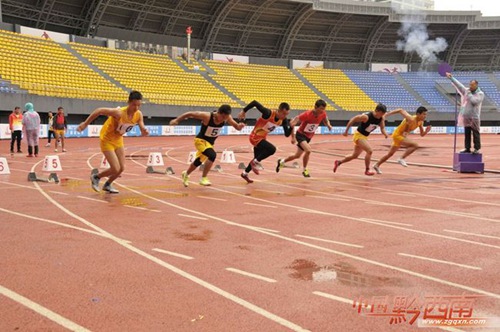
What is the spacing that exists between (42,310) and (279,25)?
2258 inches

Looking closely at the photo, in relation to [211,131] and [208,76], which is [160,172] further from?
[208,76]

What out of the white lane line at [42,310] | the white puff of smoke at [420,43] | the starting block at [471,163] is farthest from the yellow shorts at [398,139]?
the white puff of smoke at [420,43]

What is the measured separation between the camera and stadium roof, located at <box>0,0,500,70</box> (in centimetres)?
4588

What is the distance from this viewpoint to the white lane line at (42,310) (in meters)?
3.62

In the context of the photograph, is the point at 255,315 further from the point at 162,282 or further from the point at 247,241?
the point at 247,241

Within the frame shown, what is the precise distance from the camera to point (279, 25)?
58438 millimetres

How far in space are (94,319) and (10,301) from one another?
872mm

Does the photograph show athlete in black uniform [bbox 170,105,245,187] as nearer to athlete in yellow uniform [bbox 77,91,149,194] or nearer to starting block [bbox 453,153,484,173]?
athlete in yellow uniform [bbox 77,91,149,194]

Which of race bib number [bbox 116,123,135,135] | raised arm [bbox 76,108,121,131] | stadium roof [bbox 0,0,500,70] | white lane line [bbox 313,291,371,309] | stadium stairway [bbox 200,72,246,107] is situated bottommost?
white lane line [bbox 313,291,371,309]

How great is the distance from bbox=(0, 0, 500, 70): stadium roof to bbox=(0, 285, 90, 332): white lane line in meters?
42.6

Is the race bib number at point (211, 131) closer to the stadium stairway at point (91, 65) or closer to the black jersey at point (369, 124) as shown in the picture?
the black jersey at point (369, 124)

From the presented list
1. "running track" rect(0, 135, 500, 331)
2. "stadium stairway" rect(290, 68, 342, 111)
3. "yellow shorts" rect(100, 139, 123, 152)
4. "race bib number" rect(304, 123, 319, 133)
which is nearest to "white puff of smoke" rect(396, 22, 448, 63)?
"stadium stairway" rect(290, 68, 342, 111)

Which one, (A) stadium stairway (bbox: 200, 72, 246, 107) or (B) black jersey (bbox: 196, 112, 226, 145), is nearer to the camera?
(B) black jersey (bbox: 196, 112, 226, 145)

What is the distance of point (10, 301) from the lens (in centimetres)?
412
